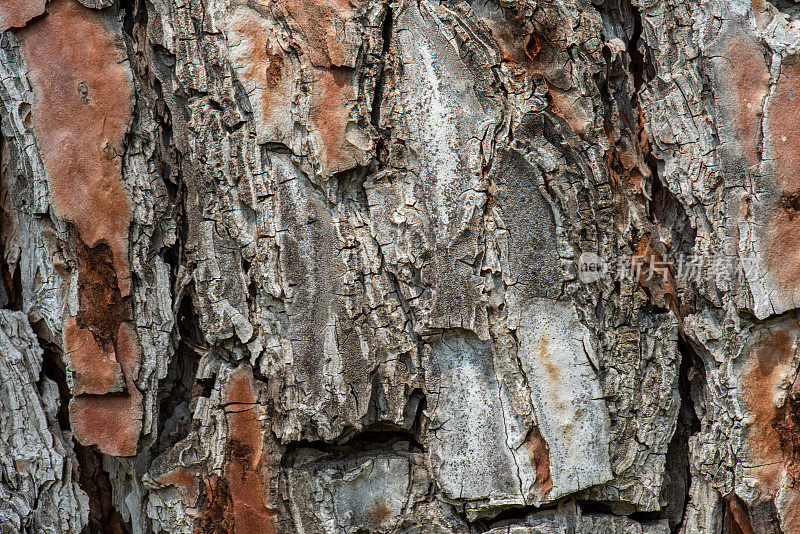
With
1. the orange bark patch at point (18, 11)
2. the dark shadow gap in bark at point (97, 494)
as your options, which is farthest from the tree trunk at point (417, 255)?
the dark shadow gap in bark at point (97, 494)

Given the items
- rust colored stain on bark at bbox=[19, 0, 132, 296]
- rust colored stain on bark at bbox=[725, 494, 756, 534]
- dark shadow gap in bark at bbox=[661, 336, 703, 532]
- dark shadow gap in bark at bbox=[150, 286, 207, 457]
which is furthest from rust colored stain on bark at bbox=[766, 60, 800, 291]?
rust colored stain on bark at bbox=[19, 0, 132, 296]

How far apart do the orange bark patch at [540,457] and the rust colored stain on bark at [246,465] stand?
0.61 m

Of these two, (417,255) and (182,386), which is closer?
(417,255)

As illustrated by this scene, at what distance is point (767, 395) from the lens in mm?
1374

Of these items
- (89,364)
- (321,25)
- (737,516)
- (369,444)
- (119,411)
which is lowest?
(737,516)

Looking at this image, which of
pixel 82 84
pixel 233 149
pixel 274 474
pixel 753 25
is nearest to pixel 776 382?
pixel 753 25

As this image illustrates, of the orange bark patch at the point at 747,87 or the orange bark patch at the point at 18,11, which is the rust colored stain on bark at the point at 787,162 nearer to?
the orange bark patch at the point at 747,87

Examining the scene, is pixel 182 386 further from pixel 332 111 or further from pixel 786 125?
pixel 786 125

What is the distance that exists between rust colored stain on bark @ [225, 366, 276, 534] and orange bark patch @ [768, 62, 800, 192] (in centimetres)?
125

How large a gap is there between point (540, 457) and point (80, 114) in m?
1.28

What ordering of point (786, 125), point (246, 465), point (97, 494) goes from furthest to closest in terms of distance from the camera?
point (97, 494) → point (246, 465) → point (786, 125)

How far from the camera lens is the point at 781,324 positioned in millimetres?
1374

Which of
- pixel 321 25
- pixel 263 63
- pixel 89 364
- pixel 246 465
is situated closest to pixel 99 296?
pixel 89 364

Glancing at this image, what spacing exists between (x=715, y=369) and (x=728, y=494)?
0.92ft
